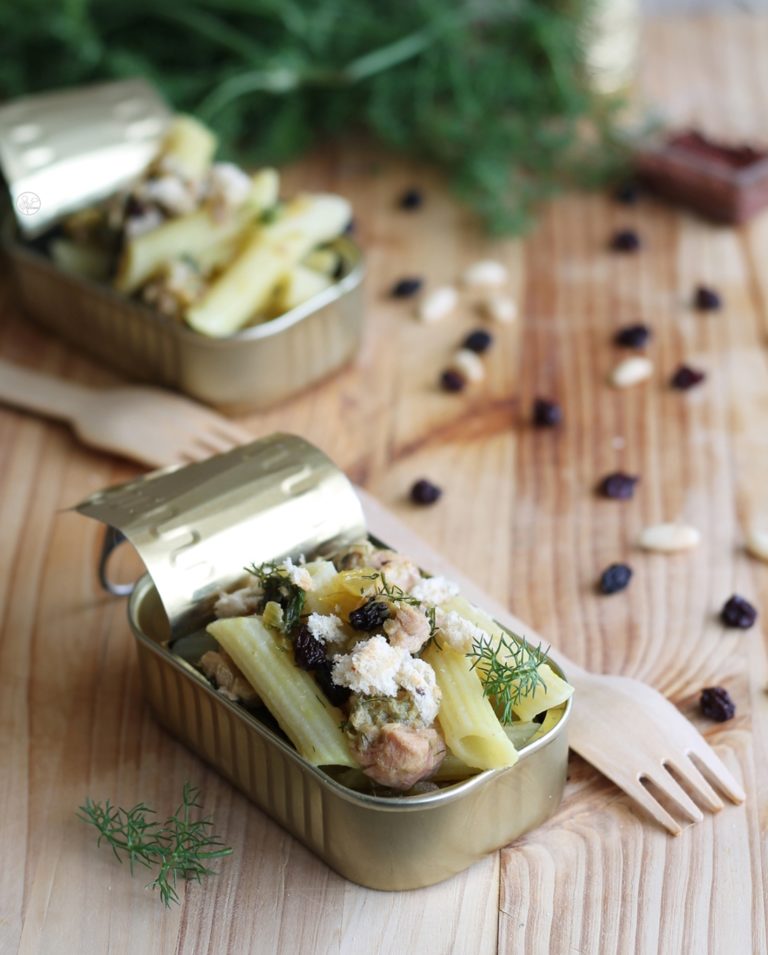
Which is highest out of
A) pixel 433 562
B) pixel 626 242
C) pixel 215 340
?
pixel 215 340

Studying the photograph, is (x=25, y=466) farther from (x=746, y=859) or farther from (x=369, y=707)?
(x=746, y=859)

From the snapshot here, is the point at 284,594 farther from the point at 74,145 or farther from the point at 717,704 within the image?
the point at 74,145

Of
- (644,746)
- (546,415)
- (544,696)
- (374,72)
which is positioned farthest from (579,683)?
(374,72)

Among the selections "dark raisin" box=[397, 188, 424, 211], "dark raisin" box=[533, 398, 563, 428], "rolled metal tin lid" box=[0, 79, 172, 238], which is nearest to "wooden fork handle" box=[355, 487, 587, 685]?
"dark raisin" box=[533, 398, 563, 428]

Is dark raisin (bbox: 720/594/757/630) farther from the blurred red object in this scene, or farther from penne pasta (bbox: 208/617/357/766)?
the blurred red object

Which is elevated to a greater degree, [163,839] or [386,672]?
[386,672]

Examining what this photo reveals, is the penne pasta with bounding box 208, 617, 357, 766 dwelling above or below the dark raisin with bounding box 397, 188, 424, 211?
above

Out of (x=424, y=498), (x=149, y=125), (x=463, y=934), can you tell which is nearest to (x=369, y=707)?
(x=463, y=934)

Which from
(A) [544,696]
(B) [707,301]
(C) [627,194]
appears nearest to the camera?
(A) [544,696]
